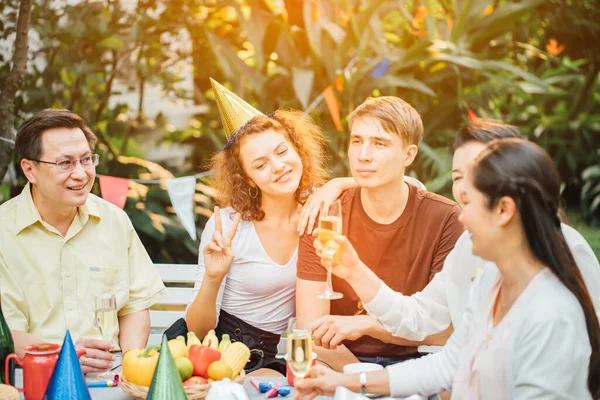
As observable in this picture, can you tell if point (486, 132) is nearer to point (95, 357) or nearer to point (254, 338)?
point (254, 338)

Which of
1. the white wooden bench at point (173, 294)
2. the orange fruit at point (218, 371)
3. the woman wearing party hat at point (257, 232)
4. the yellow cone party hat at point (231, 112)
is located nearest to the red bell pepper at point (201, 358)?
the orange fruit at point (218, 371)

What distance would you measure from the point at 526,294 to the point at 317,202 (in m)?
1.30

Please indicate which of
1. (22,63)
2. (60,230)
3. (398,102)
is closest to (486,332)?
(398,102)

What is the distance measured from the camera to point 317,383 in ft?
6.51

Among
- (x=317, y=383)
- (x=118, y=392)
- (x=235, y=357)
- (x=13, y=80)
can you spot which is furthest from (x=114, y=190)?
(x=317, y=383)

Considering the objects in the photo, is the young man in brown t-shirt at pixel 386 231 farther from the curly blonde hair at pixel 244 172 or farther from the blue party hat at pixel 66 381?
the blue party hat at pixel 66 381

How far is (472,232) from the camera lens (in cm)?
185

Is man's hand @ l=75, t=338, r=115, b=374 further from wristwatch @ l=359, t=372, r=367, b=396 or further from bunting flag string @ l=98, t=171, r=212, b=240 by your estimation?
bunting flag string @ l=98, t=171, r=212, b=240

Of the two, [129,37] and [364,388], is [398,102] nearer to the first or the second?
[364,388]

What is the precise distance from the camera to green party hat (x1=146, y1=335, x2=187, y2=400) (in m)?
1.77

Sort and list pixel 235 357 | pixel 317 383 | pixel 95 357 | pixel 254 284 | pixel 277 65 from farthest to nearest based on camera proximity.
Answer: pixel 277 65
pixel 254 284
pixel 95 357
pixel 235 357
pixel 317 383

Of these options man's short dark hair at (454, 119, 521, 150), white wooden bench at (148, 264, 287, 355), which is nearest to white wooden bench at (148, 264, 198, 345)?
white wooden bench at (148, 264, 287, 355)

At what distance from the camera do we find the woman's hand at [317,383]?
198 centimetres

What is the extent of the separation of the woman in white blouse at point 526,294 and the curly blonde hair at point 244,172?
4.84 ft
